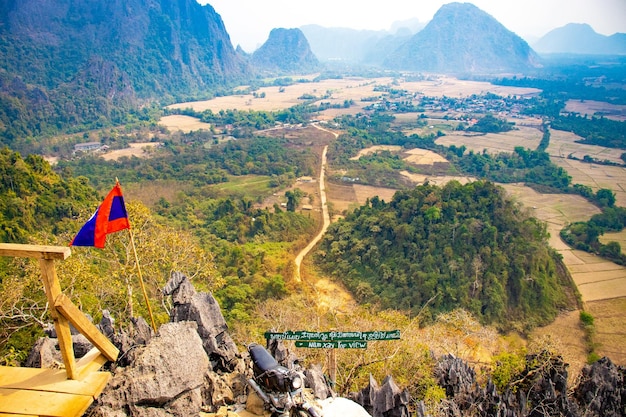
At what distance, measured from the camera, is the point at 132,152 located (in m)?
71.8

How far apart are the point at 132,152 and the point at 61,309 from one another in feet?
238

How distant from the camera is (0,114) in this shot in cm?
8188

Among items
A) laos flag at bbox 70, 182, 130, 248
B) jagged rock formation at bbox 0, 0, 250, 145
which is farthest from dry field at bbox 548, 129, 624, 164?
jagged rock formation at bbox 0, 0, 250, 145

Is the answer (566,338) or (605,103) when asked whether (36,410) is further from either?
(605,103)

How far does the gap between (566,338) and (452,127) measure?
71.4 metres

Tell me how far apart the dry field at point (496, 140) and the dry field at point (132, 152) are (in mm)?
52634

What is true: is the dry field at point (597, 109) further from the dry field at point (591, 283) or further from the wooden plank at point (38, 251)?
the wooden plank at point (38, 251)

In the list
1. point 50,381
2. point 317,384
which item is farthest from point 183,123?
point 50,381

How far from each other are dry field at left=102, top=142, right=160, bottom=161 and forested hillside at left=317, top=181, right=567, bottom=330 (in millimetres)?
48971

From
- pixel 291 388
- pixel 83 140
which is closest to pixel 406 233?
pixel 291 388

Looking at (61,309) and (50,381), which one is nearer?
(61,309)

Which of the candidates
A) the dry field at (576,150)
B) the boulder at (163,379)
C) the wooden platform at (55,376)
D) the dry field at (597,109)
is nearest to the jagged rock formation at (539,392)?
the boulder at (163,379)

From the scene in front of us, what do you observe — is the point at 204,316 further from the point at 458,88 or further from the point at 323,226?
the point at 458,88

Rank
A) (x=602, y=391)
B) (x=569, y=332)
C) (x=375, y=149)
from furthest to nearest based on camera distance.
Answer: (x=375, y=149), (x=569, y=332), (x=602, y=391)
